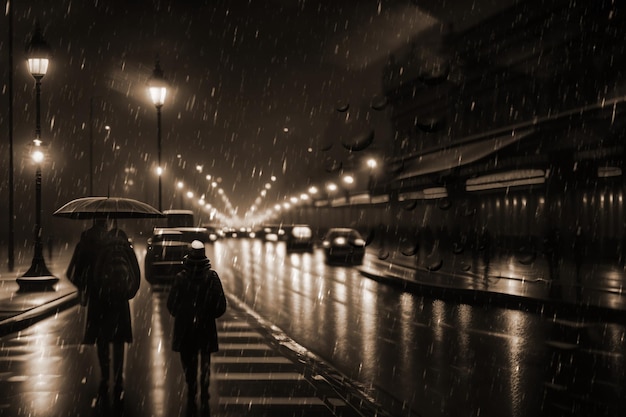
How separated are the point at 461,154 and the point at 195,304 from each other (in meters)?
36.1

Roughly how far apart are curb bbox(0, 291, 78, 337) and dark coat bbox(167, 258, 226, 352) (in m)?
6.75

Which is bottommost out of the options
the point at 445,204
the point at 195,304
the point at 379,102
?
the point at 195,304

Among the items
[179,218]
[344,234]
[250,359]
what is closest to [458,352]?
[250,359]

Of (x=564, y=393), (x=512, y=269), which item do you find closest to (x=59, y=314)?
(x=564, y=393)

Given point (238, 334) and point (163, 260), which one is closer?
point (238, 334)

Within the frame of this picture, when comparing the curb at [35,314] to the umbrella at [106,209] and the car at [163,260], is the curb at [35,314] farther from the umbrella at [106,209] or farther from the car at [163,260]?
the car at [163,260]

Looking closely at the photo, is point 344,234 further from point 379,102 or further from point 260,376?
point 379,102

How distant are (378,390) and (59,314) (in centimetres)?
966

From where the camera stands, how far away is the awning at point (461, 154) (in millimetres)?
35438

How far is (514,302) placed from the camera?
54.9 ft

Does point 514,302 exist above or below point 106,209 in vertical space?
below

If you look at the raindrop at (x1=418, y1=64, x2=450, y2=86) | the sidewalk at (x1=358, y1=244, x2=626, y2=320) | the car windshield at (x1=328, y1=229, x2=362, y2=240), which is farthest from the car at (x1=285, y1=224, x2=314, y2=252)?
the sidewalk at (x1=358, y1=244, x2=626, y2=320)

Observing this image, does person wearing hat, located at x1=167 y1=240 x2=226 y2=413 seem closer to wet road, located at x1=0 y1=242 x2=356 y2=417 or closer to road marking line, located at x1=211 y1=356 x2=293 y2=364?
wet road, located at x1=0 y1=242 x2=356 y2=417

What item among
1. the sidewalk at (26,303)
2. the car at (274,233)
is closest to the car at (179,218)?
the sidewalk at (26,303)
